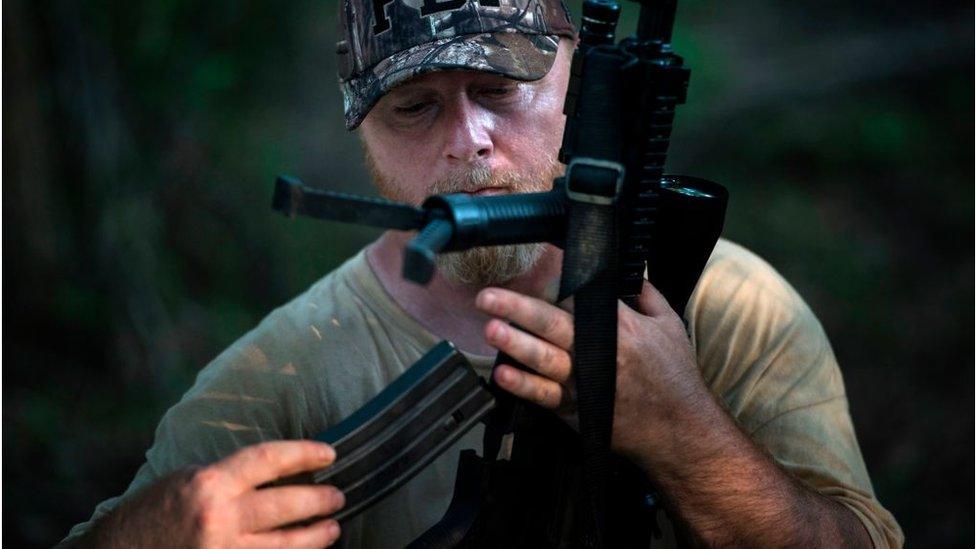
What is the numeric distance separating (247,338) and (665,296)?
3.37 ft

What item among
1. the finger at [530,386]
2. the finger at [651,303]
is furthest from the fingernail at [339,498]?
the finger at [651,303]

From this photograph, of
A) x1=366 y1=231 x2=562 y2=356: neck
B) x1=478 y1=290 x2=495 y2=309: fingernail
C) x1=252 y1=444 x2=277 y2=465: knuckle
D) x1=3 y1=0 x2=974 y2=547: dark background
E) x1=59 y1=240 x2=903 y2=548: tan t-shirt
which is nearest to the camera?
x1=478 y1=290 x2=495 y2=309: fingernail

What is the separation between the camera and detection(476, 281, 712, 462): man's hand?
5.35 ft

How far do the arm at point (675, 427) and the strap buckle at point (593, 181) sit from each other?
0.63ft

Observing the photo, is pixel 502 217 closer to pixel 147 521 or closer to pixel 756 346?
pixel 147 521

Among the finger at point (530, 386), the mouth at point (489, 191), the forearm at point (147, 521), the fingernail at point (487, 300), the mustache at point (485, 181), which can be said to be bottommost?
the forearm at point (147, 521)

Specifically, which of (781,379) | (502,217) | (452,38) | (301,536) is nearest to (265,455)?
(301,536)

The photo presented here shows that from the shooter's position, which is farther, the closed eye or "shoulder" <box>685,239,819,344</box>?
"shoulder" <box>685,239,819,344</box>

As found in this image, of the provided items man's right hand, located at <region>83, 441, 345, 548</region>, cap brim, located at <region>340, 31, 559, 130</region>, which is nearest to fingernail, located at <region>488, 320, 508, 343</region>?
man's right hand, located at <region>83, 441, 345, 548</region>

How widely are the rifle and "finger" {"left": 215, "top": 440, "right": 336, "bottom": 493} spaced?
12 centimetres

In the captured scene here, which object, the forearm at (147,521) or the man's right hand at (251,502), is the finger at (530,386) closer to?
the man's right hand at (251,502)

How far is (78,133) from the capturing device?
4.90m

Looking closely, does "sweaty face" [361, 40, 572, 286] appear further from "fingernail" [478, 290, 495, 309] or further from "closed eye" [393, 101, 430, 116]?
"fingernail" [478, 290, 495, 309]

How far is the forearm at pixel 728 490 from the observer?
1.85 metres
